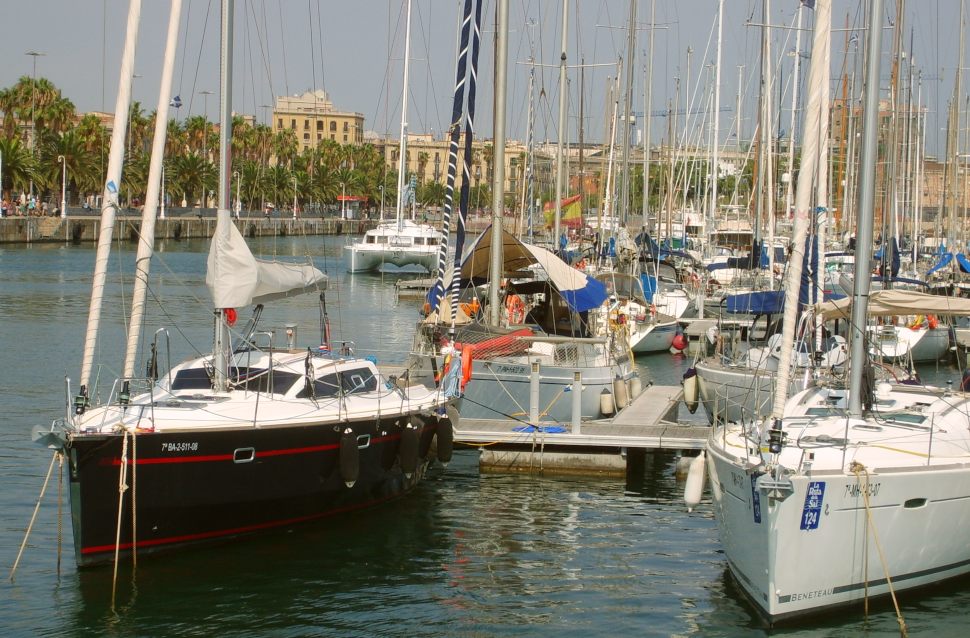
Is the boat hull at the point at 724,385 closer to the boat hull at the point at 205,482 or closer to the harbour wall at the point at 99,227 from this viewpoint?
the boat hull at the point at 205,482

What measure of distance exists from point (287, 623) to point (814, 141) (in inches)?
320

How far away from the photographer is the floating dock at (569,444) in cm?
2031

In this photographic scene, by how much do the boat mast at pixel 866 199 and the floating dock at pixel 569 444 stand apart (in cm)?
552

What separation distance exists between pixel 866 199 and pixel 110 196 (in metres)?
9.38

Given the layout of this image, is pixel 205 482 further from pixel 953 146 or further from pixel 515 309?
pixel 953 146

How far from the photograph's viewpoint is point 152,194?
16.0 metres

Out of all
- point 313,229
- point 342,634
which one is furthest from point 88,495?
point 313,229

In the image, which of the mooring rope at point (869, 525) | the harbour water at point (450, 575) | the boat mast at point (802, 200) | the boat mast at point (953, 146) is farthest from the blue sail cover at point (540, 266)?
the boat mast at point (953, 146)

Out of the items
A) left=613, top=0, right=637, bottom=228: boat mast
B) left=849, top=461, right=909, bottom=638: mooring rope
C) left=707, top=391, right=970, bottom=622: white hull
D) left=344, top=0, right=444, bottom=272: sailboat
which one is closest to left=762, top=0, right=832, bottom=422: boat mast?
left=707, top=391, right=970, bottom=622: white hull

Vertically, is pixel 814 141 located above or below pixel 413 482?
above

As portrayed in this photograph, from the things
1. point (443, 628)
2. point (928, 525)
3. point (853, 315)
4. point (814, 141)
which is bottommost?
point (443, 628)

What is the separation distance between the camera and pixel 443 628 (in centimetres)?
1364

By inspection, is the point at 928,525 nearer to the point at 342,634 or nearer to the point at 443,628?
the point at 443,628

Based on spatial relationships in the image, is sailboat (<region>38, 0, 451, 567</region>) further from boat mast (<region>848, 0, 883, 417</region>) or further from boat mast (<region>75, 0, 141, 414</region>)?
boat mast (<region>848, 0, 883, 417</region>)
